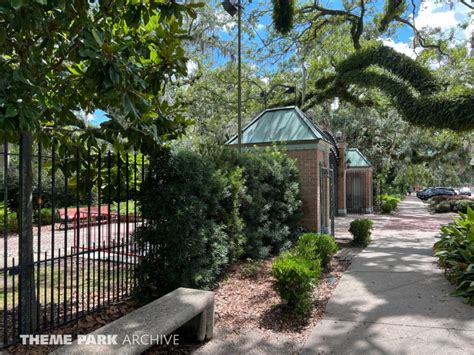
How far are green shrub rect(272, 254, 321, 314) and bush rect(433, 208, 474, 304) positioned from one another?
2.41 meters

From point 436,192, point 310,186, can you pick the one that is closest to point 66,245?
point 310,186

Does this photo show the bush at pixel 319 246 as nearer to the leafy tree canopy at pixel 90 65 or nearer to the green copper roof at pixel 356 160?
the leafy tree canopy at pixel 90 65

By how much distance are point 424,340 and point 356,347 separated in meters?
0.82

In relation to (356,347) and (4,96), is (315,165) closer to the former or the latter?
(356,347)

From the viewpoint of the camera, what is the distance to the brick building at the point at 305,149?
1011 cm

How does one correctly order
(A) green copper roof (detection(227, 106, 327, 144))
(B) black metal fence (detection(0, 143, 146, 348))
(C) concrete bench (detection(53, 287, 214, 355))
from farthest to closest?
(A) green copper roof (detection(227, 106, 327, 144)) → (B) black metal fence (detection(0, 143, 146, 348)) → (C) concrete bench (detection(53, 287, 214, 355))

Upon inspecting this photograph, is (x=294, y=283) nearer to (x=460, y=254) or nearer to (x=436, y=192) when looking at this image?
(x=460, y=254)

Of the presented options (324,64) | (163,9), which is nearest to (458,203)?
(324,64)

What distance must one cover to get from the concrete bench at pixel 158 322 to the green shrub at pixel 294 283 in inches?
37.7

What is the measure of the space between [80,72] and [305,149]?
23.7ft

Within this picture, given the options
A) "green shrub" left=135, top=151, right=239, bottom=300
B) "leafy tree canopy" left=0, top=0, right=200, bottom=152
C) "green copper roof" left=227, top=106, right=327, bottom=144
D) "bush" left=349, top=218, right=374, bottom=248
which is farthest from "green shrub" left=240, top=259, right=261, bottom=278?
"green copper roof" left=227, top=106, right=327, bottom=144

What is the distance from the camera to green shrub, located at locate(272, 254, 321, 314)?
466 centimetres

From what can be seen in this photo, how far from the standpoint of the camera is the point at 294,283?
15.4ft

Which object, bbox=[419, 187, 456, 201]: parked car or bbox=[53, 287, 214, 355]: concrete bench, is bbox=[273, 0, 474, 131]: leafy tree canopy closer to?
bbox=[53, 287, 214, 355]: concrete bench
